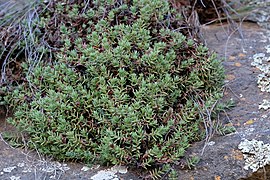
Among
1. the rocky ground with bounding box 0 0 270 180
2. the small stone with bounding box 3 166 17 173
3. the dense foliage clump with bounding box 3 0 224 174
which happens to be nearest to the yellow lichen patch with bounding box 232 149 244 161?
the rocky ground with bounding box 0 0 270 180

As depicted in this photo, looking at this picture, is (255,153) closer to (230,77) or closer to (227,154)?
(227,154)

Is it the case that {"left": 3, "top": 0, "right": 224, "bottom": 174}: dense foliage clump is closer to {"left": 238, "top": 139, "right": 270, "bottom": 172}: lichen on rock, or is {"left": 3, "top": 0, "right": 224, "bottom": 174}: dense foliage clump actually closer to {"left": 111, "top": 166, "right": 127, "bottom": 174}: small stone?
{"left": 111, "top": 166, "right": 127, "bottom": 174}: small stone

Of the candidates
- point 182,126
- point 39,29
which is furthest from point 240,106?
point 39,29

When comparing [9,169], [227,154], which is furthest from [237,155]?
[9,169]

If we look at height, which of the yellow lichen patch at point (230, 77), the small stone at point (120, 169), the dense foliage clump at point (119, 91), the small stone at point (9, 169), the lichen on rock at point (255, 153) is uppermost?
the dense foliage clump at point (119, 91)

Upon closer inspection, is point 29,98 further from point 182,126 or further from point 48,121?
point 182,126

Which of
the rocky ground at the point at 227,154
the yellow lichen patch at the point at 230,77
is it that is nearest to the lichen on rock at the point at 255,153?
the rocky ground at the point at 227,154

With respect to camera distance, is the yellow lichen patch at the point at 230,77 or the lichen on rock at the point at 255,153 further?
the yellow lichen patch at the point at 230,77

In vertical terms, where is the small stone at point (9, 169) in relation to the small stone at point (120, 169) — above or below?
above

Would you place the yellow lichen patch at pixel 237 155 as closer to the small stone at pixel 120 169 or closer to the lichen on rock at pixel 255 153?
the lichen on rock at pixel 255 153
